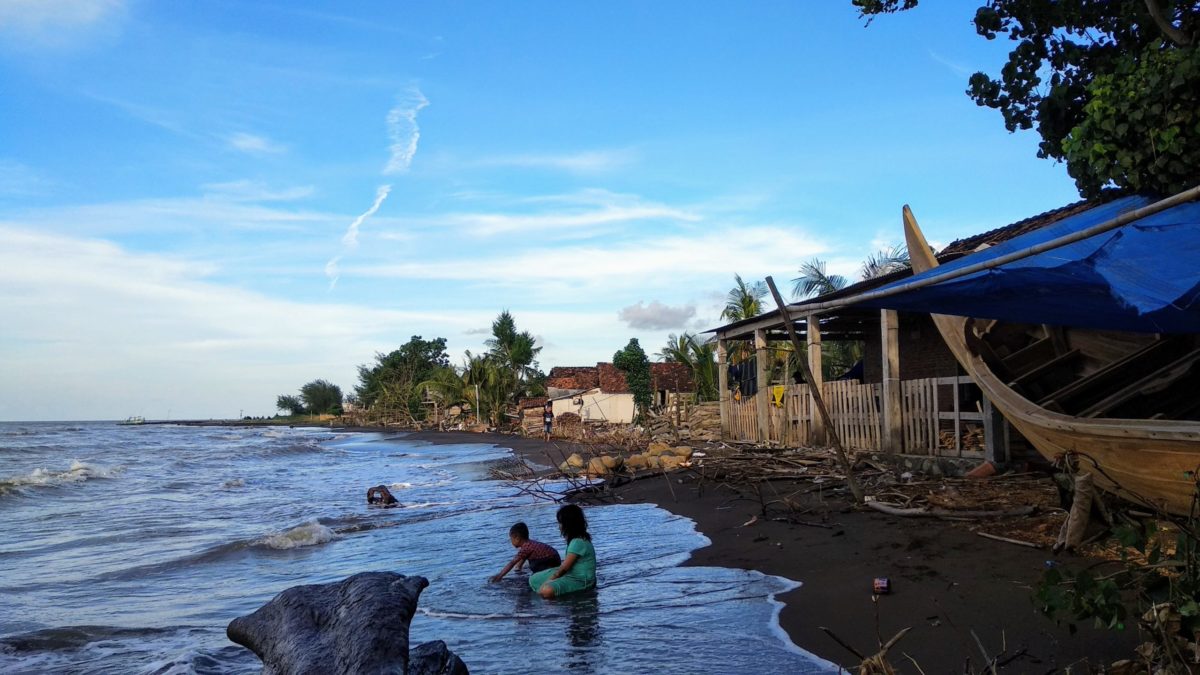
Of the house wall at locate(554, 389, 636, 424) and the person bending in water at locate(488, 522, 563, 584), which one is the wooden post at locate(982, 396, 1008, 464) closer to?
the person bending in water at locate(488, 522, 563, 584)

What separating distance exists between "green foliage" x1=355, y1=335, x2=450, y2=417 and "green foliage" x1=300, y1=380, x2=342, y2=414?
23.1 metres

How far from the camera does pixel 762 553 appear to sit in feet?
26.8

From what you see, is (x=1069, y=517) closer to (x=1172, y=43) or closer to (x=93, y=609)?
(x=1172, y=43)

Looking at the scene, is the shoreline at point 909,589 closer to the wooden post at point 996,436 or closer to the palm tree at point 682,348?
the wooden post at point 996,436

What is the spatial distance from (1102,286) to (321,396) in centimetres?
10435

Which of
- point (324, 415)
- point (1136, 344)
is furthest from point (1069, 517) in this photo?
point (324, 415)

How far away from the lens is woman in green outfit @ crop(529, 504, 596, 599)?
7.55m

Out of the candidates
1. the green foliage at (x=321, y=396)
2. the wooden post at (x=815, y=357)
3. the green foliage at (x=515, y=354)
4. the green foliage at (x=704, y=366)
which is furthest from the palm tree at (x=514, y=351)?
the green foliage at (x=321, y=396)

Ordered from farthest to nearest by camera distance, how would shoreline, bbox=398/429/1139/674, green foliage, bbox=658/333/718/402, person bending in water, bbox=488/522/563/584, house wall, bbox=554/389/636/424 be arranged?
house wall, bbox=554/389/636/424 < green foliage, bbox=658/333/718/402 < person bending in water, bbox=488/522/563/584 < shoreline, bbox=398/429/1139/674

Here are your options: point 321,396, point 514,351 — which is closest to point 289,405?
point 321,396

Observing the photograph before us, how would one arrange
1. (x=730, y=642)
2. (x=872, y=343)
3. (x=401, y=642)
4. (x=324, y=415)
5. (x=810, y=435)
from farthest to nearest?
1. (x=324, y=415)
2. (x=872, y=343)
3. (x=810, y=435)
4. (x=730, y=642)
5. (x=401, y=642)

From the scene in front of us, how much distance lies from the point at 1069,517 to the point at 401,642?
4.71 metres

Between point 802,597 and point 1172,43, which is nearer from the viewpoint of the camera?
point 802,597

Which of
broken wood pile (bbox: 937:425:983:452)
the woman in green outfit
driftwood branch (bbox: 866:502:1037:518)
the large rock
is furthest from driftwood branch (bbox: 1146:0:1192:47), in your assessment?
the large rock
